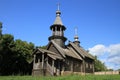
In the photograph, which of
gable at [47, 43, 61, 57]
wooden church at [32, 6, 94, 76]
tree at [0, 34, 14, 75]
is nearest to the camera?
wooden church at [32, 6, 94, 76]

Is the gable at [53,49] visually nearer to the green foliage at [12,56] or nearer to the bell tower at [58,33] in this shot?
the bell tower at [58,33]

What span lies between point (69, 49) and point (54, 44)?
21.0 feet

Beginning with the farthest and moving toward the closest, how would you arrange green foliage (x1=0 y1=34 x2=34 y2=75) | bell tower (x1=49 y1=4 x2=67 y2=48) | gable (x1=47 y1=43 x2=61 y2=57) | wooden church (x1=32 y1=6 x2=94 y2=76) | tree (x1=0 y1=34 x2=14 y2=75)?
green foliage (x1=0 y1=34 x2=34 y2=75) < tree (x1=0 y1=34 x2=14 y2=75) < bell tower (x1=49 y1=4 x2=67 y2=48) < gable (x1=47 y1=43 x2=61 y2=57) < wooden church (x1=32 y1=6 x2=94 y2=76)

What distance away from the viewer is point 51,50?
43.2m

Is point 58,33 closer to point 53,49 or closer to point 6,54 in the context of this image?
point 53,49

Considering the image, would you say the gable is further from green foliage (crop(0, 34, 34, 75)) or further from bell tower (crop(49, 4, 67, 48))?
green foliage (crop(0, 34, 34, 75))

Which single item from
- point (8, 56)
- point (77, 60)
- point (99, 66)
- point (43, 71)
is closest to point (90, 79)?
point (43, 71)

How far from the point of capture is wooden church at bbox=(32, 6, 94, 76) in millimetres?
38344

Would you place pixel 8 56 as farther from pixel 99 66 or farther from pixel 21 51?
pixel 99 66

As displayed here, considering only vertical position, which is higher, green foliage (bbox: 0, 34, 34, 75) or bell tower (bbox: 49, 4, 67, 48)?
bell tower (bbox: 49, 4, 67, 48)

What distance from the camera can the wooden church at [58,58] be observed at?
126 feet

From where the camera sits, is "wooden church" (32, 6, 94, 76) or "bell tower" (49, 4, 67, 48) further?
"bell tower" (49, 4, 67, 48)

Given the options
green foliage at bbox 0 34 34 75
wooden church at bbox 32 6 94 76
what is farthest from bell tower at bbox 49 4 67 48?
green foliage at bbox 0 34 34 75

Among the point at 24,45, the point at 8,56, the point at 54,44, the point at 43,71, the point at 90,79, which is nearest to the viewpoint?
the point at 90,79
